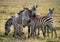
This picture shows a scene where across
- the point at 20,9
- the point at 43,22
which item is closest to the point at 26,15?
the point at 20,9

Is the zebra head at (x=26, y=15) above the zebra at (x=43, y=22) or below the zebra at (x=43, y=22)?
above

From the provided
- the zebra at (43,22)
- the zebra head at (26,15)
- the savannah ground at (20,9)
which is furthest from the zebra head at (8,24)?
the zebra at (43,22)

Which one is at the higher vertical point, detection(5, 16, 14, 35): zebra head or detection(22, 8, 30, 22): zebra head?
detection(22, 8, 30, 22): zebra head

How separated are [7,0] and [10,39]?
99 centimetres

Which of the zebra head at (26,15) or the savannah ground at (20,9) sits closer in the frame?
the savannah ground at (20,9)

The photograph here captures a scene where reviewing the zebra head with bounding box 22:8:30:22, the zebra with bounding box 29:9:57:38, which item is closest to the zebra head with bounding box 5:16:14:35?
the zebra head with bounding box 22:8:30:22

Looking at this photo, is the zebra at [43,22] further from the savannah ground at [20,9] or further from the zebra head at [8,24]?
the zebra head at [8,24]

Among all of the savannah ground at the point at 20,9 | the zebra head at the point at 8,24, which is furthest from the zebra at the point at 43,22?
the zebra head at the point at 8,24

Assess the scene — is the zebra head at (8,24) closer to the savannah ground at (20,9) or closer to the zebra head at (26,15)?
the savannah ground at (20,9)

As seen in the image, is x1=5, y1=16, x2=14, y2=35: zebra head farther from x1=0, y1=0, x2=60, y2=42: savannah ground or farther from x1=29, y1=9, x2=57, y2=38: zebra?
x1=29, y1=9, x2=57, y2=38: zebra

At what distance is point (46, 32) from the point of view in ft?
17.6

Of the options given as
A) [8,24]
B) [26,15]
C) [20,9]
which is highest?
[20,9]

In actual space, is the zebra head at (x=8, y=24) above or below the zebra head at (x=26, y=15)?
below

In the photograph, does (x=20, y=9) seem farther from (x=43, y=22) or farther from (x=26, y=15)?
(x=43, y=22)
